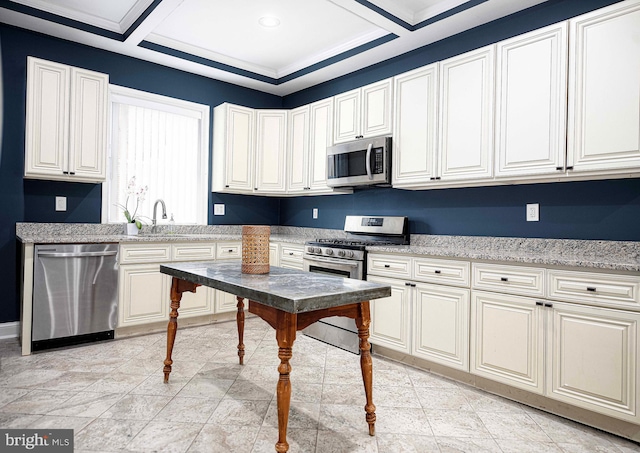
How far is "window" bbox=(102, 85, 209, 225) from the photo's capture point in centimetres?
416

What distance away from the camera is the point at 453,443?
209 cm

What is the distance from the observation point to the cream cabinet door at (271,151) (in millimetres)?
4773

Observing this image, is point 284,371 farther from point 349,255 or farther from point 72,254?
point 72,254

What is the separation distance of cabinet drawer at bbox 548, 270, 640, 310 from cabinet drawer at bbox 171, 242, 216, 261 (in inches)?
118

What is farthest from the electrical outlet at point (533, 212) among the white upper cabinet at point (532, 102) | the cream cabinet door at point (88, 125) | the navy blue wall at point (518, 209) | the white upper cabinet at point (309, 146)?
the cream cabinet door at point (88, 125)

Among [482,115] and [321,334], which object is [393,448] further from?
[482,115]

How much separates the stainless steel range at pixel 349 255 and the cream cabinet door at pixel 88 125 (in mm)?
1995

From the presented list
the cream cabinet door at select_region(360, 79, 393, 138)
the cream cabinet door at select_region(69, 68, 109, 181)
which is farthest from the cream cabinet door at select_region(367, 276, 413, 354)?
the cream cabinet door at select_region(69, 68, 109, 181)

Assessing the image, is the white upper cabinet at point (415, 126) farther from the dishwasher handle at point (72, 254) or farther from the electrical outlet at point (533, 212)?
the dishwasher handle at point (72, 254)

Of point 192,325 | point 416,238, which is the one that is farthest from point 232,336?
point 416,238

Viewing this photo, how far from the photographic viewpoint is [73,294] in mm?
3336

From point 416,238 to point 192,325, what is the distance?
2.30m

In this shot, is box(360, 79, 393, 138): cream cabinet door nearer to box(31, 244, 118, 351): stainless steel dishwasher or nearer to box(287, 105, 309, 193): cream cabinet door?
box(287, 105, 309, 193): cream cabinet door

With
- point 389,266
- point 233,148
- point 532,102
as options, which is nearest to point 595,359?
point 389,266
